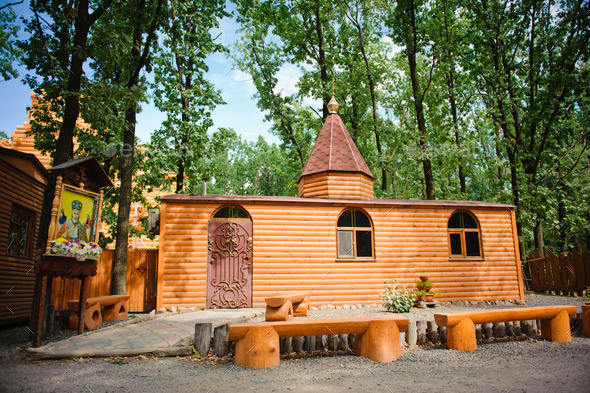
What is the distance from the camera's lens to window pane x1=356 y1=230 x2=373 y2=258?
1200 centimetres

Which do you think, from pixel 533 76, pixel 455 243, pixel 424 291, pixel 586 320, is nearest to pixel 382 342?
pixel 586 320

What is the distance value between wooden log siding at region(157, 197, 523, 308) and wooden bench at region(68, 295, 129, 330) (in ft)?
4.40

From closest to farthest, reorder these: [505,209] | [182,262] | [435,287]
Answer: [182,262]
[435,287]
[505,209]

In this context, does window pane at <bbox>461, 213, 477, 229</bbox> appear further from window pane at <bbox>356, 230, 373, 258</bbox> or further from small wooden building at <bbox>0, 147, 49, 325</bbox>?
small wooden building at <bbox>0, 147, 49, 325</bbox>

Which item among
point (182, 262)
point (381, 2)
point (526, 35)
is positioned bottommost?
point (182, 262)

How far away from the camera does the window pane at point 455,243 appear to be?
1280 cm

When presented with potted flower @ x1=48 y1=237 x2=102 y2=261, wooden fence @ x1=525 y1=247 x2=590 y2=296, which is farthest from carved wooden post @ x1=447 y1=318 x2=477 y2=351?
wooden fence @ x1=525 y1=247 x2=590 y2=296

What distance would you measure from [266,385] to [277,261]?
7.05 m

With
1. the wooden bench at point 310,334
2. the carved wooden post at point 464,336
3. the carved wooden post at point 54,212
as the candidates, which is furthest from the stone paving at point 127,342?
the carved wooden post at point 464,336

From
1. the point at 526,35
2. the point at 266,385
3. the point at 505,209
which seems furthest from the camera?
the point at 526,35

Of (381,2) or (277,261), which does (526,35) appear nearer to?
(381,2)

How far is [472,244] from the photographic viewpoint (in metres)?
12.9

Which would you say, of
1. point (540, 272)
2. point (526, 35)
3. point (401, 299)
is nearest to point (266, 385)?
point (401, 299)

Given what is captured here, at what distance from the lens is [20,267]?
9.87 metres
